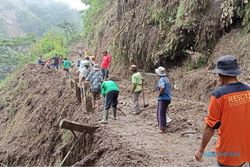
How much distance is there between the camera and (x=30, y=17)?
150 metres

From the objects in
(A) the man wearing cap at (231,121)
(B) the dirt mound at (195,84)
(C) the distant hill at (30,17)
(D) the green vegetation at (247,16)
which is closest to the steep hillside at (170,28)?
(D) the green vegetation at (247,16)

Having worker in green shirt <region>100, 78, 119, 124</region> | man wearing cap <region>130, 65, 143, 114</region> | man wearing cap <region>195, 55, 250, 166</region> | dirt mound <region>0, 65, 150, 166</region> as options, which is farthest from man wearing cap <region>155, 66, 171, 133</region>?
man wearing cap <region>195, 55, 250, 166</region>

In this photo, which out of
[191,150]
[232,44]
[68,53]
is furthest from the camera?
[68,53]

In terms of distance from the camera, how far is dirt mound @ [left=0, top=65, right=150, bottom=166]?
916 centimetres

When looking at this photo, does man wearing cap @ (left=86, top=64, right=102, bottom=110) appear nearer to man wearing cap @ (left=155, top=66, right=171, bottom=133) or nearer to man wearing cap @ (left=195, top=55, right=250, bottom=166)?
man wearing cap @ (left=155, top=66, right=171, bottom=133)

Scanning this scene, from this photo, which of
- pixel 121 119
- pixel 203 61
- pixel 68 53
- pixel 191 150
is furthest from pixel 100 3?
pixel 191 150

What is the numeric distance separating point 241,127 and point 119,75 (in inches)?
749

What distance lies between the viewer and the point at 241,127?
4523 mm

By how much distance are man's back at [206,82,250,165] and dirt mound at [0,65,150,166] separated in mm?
3653

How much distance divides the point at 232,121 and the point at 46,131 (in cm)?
1188

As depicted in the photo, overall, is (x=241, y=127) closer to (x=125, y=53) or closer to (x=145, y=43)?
(x=145, y=43)

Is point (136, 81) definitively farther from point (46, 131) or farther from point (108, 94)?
point (46, 131)

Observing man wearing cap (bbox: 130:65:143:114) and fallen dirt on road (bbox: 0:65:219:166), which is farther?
man wearing cap (bbox: 130:65:143:114)

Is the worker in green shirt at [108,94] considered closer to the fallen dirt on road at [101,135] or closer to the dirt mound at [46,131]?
the fallen dirt on road at [101,135]
